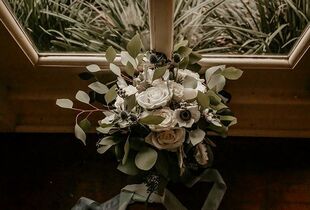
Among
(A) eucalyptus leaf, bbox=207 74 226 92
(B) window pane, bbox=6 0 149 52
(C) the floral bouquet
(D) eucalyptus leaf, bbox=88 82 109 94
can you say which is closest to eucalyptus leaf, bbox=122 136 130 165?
(C) the floral bouquet

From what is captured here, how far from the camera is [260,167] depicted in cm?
201

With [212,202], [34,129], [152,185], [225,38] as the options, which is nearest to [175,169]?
[152,185]

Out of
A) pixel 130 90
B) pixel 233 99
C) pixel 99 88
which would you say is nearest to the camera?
pixel 130 90

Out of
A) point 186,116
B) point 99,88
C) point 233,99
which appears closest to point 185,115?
point 186,116

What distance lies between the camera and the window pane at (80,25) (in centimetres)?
181

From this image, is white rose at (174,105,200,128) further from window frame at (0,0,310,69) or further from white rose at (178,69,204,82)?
window frame at (0,0,310,69)

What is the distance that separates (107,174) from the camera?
2.04 meters

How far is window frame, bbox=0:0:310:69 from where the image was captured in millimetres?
1729

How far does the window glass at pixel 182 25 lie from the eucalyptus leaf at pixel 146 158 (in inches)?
16.2

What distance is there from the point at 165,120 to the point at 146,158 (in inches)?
5.4

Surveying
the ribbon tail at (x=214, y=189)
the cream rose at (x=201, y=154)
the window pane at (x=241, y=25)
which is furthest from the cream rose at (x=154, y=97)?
the ribbon tail at (x=214, y=189)

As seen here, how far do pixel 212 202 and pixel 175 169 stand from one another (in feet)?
0.88

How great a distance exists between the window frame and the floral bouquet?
0.13 metres

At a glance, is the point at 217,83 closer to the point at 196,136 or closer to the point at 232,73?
the point at 232,73
